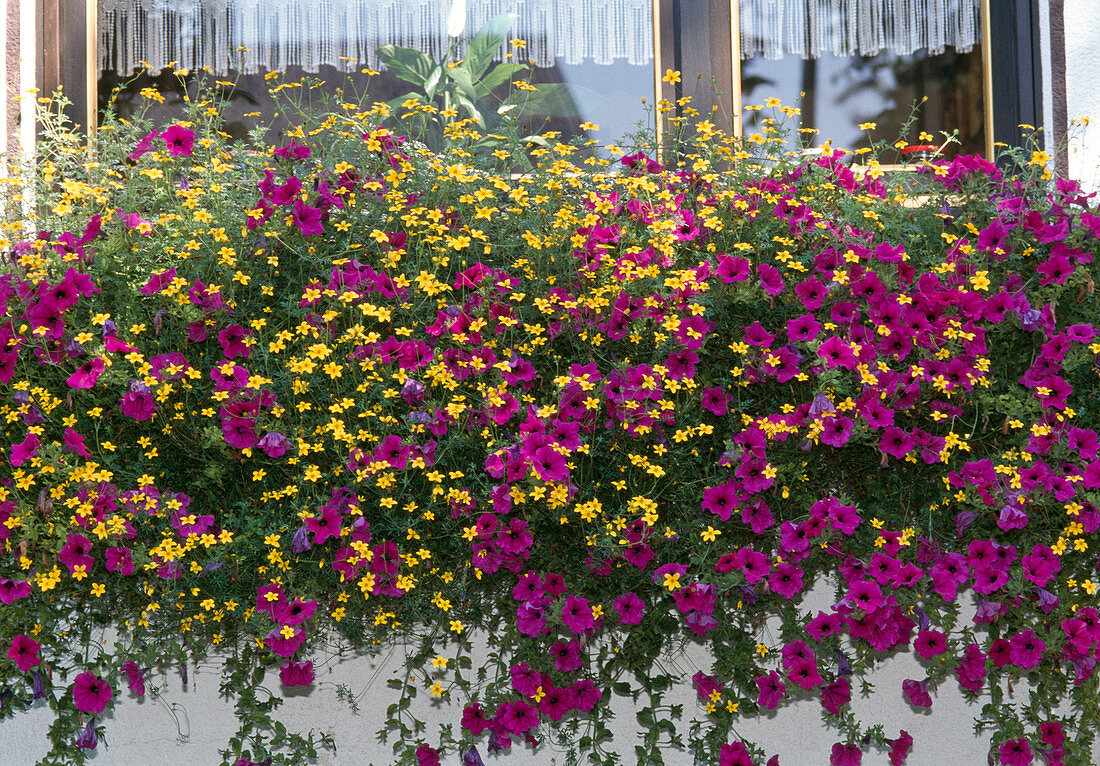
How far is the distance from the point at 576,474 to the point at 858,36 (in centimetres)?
254

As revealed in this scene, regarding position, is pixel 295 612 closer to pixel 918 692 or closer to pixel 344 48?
pixel 918 692

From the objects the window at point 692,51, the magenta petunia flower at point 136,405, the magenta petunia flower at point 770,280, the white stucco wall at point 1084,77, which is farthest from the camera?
the window at point 692,51

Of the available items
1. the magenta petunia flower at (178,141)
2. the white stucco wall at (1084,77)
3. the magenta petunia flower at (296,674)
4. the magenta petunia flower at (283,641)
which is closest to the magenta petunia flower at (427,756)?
the magenta petunia flower at (296,674)

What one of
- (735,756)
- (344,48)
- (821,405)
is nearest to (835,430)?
(821,405)

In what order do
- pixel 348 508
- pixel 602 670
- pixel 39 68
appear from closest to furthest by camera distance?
pixel 348 508 → pixel 602 670 → pixel 39 68

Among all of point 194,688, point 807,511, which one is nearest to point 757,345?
point 807,511

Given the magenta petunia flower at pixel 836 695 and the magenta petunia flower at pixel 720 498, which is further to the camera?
the magenta petunia flower at pixel 836 695

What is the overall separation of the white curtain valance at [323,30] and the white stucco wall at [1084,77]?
164cm

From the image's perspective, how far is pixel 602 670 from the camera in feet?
7.83

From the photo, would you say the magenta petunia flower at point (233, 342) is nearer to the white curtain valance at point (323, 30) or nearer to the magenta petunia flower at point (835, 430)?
the magenta petunia flower at point (835, 430)

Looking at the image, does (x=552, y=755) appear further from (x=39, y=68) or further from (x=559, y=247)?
(x=39, y=68)

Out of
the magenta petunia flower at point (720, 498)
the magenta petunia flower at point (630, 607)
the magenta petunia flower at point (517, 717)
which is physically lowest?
the magenta petunia flower at point (517, 717)

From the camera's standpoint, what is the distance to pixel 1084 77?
11.1ft

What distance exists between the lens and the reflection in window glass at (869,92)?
3.66m
